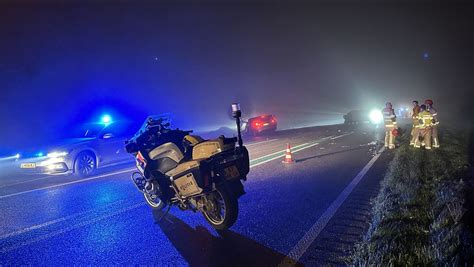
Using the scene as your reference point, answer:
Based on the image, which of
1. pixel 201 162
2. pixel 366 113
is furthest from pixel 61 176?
pixel 366 113

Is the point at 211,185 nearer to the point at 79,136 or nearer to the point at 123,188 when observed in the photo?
the point at 123,188

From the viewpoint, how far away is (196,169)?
14.9ft

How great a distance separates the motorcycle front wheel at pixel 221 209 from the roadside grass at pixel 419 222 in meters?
1.69

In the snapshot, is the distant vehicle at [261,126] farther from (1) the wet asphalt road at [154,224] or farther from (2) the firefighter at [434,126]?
(1) the wet asphalt road at [154,224]

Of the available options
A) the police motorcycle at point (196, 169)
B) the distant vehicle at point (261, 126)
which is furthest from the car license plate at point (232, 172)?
the distant vehicle at point (261, 126)

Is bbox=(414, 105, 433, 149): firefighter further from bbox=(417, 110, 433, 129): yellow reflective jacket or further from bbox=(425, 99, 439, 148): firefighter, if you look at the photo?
bbox=(425, 99, 439, 148): firefighter

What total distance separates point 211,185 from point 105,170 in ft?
25.7

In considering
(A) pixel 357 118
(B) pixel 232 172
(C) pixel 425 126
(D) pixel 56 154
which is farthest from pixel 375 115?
(B) pixel 232 172

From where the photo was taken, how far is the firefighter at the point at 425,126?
Answer: 1122 centimetres

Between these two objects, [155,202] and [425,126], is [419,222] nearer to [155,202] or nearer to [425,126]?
[155,202]

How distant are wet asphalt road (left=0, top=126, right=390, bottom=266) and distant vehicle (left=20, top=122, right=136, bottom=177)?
3.57 feet

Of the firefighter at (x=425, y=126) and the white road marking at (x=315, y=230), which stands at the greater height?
the firefighter at (x=425, y=126)

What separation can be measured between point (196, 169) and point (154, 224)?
4.50ft

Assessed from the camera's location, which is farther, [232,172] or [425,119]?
[425,119]
